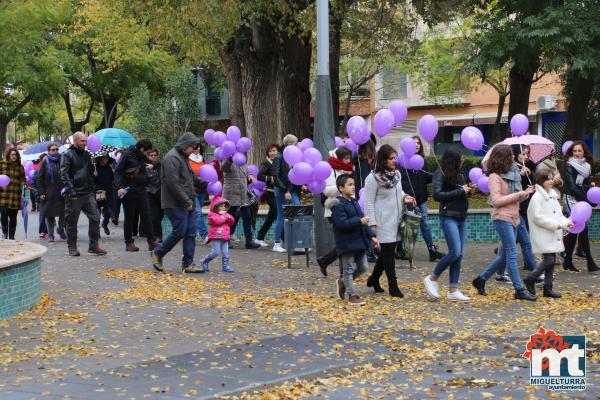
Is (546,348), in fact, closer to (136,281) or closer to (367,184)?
(367,184)

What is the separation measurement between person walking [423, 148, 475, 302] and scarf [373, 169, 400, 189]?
0.44m

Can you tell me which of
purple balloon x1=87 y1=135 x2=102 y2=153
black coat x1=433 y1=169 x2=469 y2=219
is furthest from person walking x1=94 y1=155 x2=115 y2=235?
→ black coat x1=433 y1=169 x2=469 y2=219

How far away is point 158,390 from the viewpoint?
7105 mm

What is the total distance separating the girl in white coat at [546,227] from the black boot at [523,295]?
8 centimetres

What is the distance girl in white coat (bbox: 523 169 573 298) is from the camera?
11.3 meters

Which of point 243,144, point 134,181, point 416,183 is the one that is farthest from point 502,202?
point 134,181

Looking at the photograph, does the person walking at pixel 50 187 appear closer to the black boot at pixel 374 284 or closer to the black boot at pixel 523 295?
the black boot at pixel 374 284

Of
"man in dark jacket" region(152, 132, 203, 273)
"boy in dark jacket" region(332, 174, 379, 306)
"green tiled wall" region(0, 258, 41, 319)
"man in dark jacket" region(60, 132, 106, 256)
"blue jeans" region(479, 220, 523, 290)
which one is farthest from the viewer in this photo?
"man in dark jacket" region(60, 132, 106, 256)

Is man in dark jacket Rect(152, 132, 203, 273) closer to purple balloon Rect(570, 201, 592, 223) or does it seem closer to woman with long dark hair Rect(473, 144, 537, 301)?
woman with long dark hair Rect(473, 144, 537, 301)

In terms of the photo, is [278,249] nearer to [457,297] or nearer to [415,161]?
[415,161]

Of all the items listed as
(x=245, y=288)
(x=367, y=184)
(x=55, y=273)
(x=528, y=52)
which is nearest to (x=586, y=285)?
(x=367, y=184)

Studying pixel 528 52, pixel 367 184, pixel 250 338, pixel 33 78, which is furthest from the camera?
pixel 33 78

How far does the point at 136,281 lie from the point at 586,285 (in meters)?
5.36

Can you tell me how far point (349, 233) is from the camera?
36.5ft
